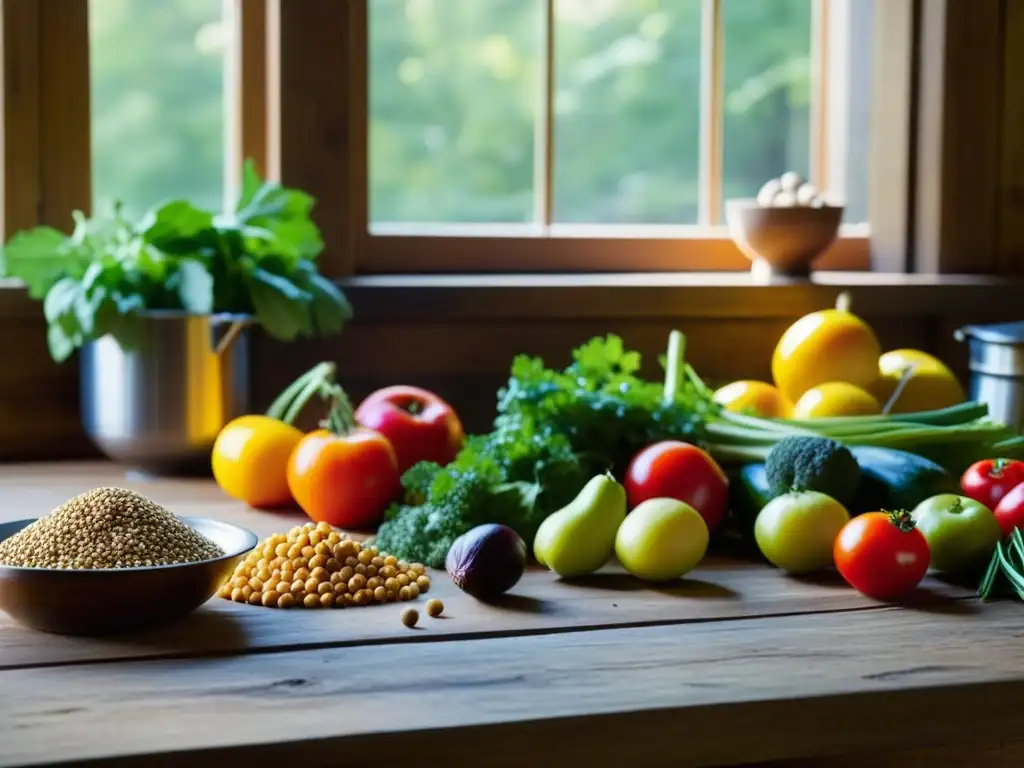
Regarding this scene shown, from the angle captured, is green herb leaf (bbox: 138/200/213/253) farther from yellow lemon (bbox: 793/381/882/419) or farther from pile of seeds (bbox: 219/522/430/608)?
yellow lemon (bbox: 793/381/882/419)

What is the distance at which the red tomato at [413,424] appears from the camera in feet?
5.12

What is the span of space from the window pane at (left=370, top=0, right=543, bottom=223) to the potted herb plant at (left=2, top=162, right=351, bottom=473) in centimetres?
31

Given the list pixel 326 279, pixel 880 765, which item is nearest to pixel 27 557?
pixel 880 765

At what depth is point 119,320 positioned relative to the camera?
1557 mm

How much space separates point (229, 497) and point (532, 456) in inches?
15.7

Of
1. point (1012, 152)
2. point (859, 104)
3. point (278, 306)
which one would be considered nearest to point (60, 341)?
point (278, 306)

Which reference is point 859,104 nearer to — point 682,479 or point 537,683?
point 682,479

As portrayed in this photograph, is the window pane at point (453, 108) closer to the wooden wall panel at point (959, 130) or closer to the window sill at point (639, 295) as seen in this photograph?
the window sill at point (639, 295)

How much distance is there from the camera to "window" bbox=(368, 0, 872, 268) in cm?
194

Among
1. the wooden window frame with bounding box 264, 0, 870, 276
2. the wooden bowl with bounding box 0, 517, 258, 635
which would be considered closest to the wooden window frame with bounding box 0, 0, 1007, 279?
the wooden window frame with bounding box 264, 0, 870, 276

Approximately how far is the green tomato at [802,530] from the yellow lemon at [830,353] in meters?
0.40

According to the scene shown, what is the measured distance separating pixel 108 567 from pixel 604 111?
1.20 m

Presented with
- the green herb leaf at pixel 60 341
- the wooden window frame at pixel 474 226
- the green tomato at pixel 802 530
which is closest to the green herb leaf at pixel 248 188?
the wooden window frame at pixel 474 226

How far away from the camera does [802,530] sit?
123 cm
